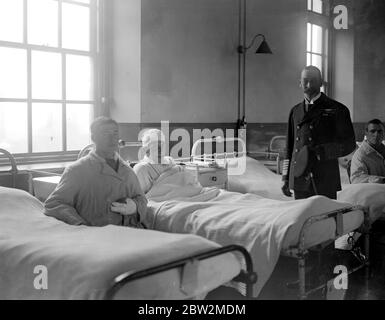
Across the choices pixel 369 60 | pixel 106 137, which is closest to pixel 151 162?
pixel 106 137

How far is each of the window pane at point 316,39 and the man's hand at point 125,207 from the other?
6.56 meters

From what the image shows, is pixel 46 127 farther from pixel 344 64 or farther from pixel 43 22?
pixel 344 64

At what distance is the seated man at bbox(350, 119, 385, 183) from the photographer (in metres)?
5.82

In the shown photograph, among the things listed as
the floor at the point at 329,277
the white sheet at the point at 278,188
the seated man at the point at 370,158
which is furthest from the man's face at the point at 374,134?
the floor at the point at 329,277

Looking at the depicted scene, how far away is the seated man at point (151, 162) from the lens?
15.6ft

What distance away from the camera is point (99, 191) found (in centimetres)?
361

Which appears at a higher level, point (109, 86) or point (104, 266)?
point (109, 86)

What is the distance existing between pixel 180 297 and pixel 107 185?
140 cm

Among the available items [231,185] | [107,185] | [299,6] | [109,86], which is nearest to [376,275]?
[231,185]

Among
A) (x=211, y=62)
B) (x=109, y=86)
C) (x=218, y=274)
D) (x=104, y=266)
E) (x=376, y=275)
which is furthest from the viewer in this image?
(x=211, y=62)

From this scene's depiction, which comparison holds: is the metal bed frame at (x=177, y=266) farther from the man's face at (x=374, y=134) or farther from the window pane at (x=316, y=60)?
the window pane at (x=316, y=60)

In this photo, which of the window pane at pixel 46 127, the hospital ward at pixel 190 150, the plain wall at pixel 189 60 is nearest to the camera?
the hospital ward at pixel 190 150

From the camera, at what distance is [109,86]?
240 inches
